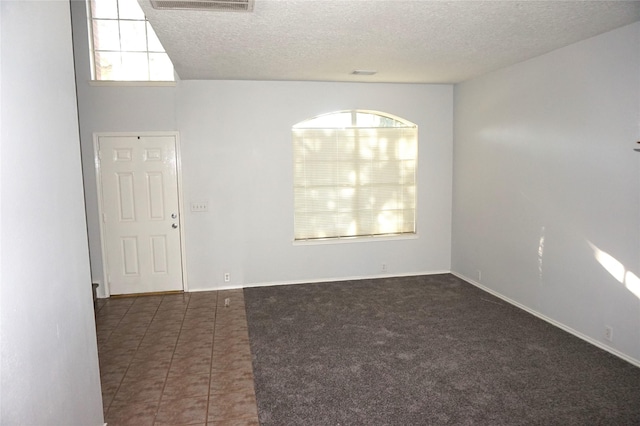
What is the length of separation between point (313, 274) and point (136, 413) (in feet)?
10.4

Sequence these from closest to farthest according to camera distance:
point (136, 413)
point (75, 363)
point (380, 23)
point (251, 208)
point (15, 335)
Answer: point (15, 335), point (75, 363), point (136, 413), point (380, 23), point (251, 208)

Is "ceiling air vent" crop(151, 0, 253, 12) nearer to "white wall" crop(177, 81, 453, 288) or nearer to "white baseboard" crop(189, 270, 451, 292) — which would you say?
"white wall" crop(177, 81, 453, 288)

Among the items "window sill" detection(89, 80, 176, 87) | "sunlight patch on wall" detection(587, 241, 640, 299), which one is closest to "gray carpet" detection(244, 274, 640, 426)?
"sunlight patch on wall" detection(587, 241, 640, 299)

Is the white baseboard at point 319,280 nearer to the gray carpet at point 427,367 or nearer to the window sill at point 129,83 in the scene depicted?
the gray carpet at point 427,367

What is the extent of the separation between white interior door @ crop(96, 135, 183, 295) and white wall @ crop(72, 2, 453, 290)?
142 millimetres

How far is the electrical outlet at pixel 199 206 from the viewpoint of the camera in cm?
525

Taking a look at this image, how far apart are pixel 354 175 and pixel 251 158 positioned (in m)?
1.40

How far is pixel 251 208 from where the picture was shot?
17.7ft

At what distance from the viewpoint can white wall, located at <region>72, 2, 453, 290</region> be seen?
199 inches

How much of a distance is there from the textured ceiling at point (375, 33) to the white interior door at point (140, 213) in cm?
115

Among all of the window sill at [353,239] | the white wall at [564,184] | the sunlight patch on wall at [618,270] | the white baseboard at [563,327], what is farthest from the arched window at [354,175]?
the sunlight patch on wall at [618,270]

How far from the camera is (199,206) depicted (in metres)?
5.27

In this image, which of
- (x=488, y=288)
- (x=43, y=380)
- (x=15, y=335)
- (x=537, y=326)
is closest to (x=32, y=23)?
(x=15, y=335)

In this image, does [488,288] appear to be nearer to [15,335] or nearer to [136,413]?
[136,413]
